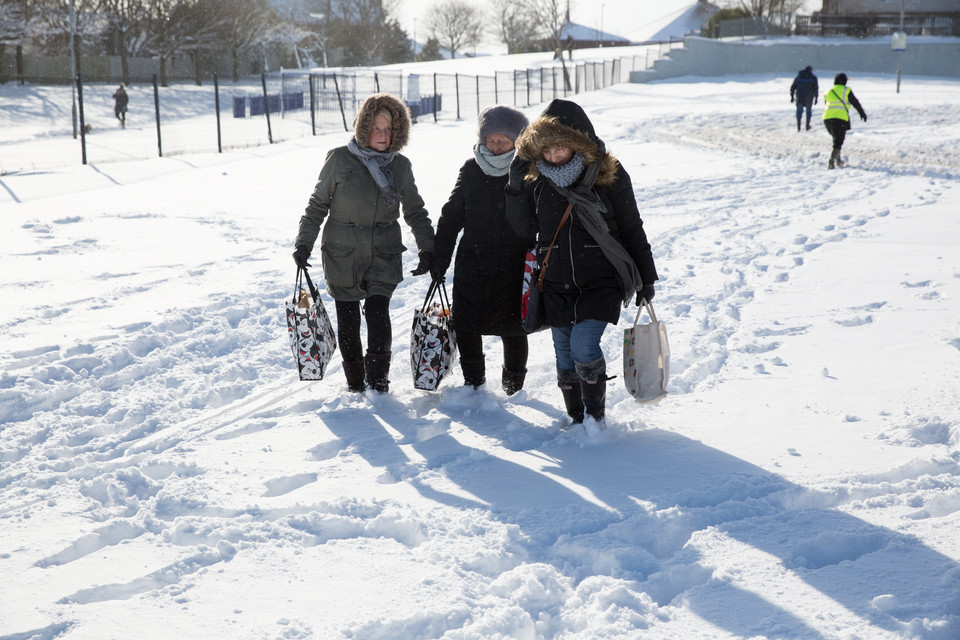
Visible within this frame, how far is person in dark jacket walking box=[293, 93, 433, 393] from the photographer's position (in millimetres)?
4070

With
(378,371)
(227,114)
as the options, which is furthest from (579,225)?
(227,114)

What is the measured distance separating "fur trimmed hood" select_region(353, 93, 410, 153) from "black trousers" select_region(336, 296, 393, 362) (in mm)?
764

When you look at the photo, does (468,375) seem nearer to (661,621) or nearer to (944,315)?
(661,621)

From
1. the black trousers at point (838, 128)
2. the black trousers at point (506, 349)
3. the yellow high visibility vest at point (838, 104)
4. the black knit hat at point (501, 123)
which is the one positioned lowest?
the black trousers at point (506, 349)

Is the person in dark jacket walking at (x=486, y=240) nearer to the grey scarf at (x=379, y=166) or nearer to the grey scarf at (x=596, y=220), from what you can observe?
the grey scarf at (x=379, y=166)

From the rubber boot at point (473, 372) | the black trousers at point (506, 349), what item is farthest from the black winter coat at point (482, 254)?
the rubber boot at point (473, 372)

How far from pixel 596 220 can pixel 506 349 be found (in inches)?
43.8

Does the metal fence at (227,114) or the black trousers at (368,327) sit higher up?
the metal fence at (227,114)

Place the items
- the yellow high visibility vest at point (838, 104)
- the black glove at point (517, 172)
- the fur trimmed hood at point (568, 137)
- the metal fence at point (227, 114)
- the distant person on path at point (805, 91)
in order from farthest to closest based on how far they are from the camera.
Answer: the distant person on path at point (805, 91), the metal fence at point (227, 114), the yellow high visibility vest at point (838, 104), the black glove at point (517, 172), the fur trimmed hood at point (568, 137)

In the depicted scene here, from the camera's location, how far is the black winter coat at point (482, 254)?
4023 millimetres

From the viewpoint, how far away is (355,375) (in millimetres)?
4445

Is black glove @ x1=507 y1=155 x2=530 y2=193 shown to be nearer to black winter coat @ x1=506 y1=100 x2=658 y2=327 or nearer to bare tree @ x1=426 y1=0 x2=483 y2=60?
black winter coat @ x1=506 y1=100 x2=658 y2=327

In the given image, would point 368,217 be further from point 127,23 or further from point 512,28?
point 512,28

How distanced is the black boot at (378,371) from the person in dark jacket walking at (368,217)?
7 cm
